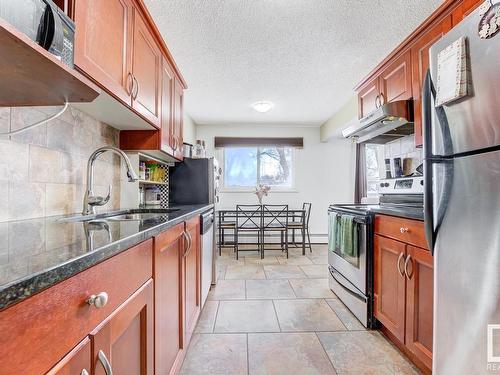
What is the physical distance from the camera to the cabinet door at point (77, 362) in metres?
0.47

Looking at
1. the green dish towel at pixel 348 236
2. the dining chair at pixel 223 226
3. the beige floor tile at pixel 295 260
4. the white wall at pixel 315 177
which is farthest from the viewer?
the white wall at pixel 315 177

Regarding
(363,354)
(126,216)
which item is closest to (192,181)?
(126,216)

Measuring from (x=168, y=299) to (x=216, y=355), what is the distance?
69cm

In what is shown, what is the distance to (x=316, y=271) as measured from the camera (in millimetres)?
3361

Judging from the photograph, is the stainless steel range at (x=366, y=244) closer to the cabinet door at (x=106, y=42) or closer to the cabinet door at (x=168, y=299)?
the cabinet door at (x=168, y=299)

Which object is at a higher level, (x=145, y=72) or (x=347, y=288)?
(x=145, y=72)

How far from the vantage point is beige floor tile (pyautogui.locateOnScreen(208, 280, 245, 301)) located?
2516 mm

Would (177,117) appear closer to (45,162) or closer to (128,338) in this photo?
(45,162)

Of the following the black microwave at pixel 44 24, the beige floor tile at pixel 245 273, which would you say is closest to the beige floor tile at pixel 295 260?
the beige floor tile at pixel 245 273

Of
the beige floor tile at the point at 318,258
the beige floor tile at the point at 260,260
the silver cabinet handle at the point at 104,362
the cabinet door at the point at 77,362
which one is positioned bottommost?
the beige floor tile at the point at 260,260

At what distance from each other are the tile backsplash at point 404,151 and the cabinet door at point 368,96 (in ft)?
1.43

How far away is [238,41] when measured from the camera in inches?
89.4

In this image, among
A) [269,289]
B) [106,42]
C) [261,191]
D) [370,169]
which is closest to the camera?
[106,42]

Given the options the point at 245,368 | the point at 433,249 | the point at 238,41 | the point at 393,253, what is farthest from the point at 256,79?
the point at 245,368
